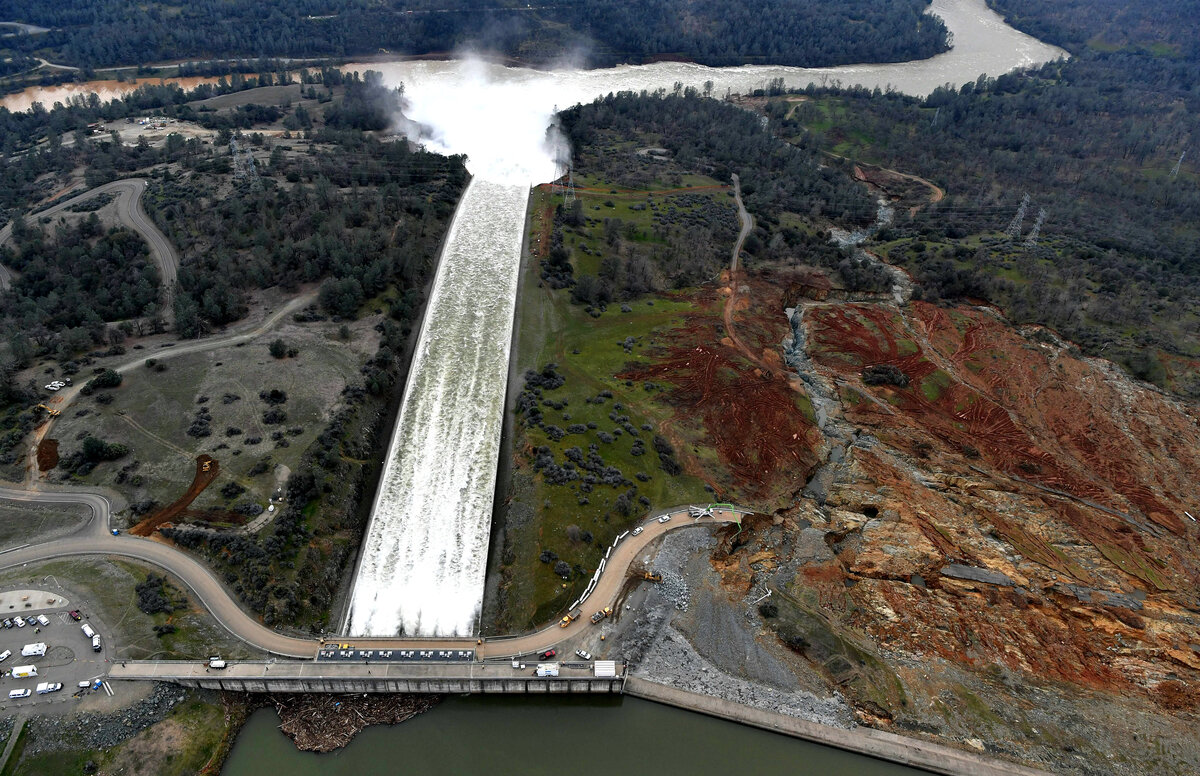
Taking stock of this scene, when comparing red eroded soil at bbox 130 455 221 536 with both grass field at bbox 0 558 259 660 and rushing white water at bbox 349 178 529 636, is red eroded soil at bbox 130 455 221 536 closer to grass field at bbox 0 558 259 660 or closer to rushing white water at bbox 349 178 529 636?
grass field at bbox 0 558 259 660

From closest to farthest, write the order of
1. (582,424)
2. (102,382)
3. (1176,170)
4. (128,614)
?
1. (128,614)
2. (102,382)
3. (582,424)
4. (1176,170)

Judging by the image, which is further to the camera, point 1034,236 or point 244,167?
point 244,167

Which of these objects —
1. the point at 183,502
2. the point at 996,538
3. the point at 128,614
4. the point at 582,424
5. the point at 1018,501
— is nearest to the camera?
the point at 128,614

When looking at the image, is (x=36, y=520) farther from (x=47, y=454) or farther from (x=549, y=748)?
(x=549, y=748)

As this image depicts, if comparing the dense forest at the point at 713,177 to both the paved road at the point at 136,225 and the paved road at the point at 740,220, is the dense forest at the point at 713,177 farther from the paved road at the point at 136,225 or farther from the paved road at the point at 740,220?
the paved road at the point at 136,225

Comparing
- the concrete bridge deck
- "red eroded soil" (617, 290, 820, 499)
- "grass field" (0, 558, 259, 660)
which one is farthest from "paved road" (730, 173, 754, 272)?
"grass field" (0, 558, 259, 660)

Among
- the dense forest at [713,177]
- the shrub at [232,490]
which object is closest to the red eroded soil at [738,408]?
the dense forest at [713,177]

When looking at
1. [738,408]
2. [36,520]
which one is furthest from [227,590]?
[738,408]

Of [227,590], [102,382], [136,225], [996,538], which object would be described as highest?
[136,225]
